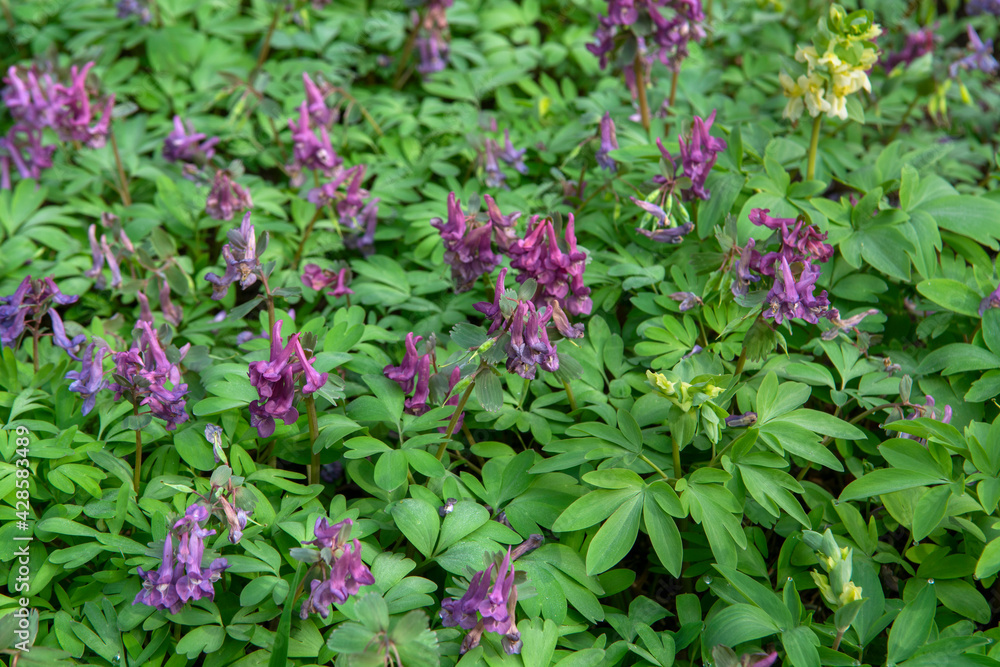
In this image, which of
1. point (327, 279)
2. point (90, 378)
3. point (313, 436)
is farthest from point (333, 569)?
point (327, 279)

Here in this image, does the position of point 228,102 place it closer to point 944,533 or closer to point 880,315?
point 880,315

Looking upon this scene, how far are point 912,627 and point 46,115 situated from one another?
405 centimetres

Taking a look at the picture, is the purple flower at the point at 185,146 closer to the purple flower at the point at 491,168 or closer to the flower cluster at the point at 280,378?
the purple flower at the point at 491,168

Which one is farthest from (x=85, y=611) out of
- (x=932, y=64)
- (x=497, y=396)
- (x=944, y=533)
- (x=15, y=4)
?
(x=932, y=64)

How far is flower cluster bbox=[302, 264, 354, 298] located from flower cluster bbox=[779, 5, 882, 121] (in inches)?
76.4

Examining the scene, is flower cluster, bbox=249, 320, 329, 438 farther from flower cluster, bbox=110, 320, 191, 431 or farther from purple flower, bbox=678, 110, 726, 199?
purple flower, bbox=678, 110, 726, 199

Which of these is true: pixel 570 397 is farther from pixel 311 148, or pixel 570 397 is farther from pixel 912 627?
pixel 311 148

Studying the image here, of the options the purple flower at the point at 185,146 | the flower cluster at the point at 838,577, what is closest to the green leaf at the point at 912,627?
the flower cluster at the point at 838,577

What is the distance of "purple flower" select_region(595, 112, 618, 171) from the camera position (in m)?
3.19

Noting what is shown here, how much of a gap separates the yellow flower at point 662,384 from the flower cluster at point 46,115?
2.99 meters

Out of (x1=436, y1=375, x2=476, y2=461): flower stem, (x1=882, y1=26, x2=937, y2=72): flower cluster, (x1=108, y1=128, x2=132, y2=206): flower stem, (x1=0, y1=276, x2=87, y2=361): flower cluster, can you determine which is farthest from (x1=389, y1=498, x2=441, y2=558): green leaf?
(x1=882, y1=26, x2=937, y2=72): flower cluster

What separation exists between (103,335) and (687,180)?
93.2 inches

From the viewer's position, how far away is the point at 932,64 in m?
4.18

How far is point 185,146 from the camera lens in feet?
12.0
